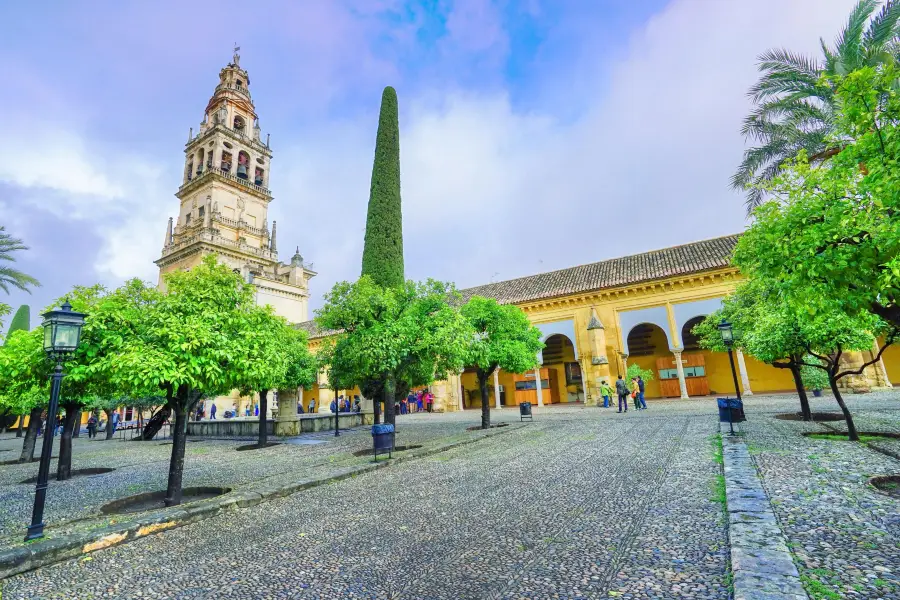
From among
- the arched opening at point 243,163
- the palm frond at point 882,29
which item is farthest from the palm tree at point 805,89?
the arched opening at point 243,163

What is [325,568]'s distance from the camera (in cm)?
359

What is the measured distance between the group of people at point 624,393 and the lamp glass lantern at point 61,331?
60.1ft

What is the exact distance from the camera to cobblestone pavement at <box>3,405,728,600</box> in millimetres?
3166

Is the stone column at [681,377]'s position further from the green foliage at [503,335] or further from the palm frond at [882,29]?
the palm frond at [882,29]

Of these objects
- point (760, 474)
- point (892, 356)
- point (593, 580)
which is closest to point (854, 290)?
point (760, 474)

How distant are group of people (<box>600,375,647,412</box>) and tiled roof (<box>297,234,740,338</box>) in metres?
6.34

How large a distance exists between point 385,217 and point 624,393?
12900 millimetres

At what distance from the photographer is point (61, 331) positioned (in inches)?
197

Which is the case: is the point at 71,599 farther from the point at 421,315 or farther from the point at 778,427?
the point at 778,427

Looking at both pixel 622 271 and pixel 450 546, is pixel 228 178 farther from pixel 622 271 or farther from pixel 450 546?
pixel 450 546

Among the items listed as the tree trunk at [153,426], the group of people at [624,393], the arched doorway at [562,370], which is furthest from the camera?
the arched doorway at [562,370]

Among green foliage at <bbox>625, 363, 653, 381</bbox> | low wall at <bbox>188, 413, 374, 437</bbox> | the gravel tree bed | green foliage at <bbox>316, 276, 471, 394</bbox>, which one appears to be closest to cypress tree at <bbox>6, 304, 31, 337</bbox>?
low wall at <bbox>188, 413, 374, 437</bbox>

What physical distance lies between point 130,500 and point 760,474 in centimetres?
939

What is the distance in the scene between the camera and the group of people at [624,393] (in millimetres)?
18719
